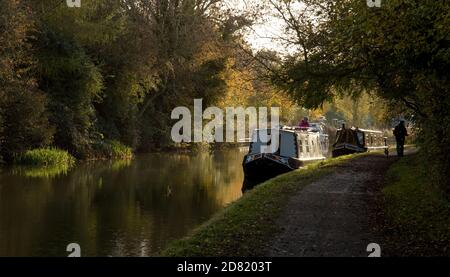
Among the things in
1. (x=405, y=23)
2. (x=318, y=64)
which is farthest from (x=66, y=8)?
(x=405, y=23)

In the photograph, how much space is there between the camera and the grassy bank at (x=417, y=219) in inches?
340

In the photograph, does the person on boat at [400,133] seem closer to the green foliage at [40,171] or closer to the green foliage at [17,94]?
the green foliage at [40,171]

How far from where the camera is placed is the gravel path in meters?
8.96

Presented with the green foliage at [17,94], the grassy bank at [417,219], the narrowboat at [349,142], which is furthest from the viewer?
the narrowboat at [349,142]

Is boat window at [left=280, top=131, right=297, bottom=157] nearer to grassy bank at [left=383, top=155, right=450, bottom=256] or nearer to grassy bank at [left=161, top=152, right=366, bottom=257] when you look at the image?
grassy bank at [left=161, top=152, right=366, bottom=257]

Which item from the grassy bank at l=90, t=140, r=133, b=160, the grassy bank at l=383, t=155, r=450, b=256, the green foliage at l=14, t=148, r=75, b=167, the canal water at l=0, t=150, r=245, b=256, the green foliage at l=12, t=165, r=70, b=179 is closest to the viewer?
the grassy bank at l=383, t=155, r=450, b=256

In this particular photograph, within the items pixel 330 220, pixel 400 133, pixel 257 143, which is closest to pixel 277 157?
pixel 257 143

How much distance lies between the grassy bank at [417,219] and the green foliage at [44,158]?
17.1 meters

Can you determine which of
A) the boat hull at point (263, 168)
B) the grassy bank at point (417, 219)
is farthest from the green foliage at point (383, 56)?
the boat hull at point (263, 168)

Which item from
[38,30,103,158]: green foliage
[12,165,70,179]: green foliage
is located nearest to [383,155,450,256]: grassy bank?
[12,165,70,179]: green foliage

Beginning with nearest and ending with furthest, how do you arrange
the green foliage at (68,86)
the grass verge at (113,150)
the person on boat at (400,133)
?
the person on boat at (400,133), the green foliage at (68,86), the grass verge at (113,150)

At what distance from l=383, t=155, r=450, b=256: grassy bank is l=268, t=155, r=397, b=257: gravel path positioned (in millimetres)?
357

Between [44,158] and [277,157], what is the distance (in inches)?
430

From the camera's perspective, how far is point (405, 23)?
907 cm
